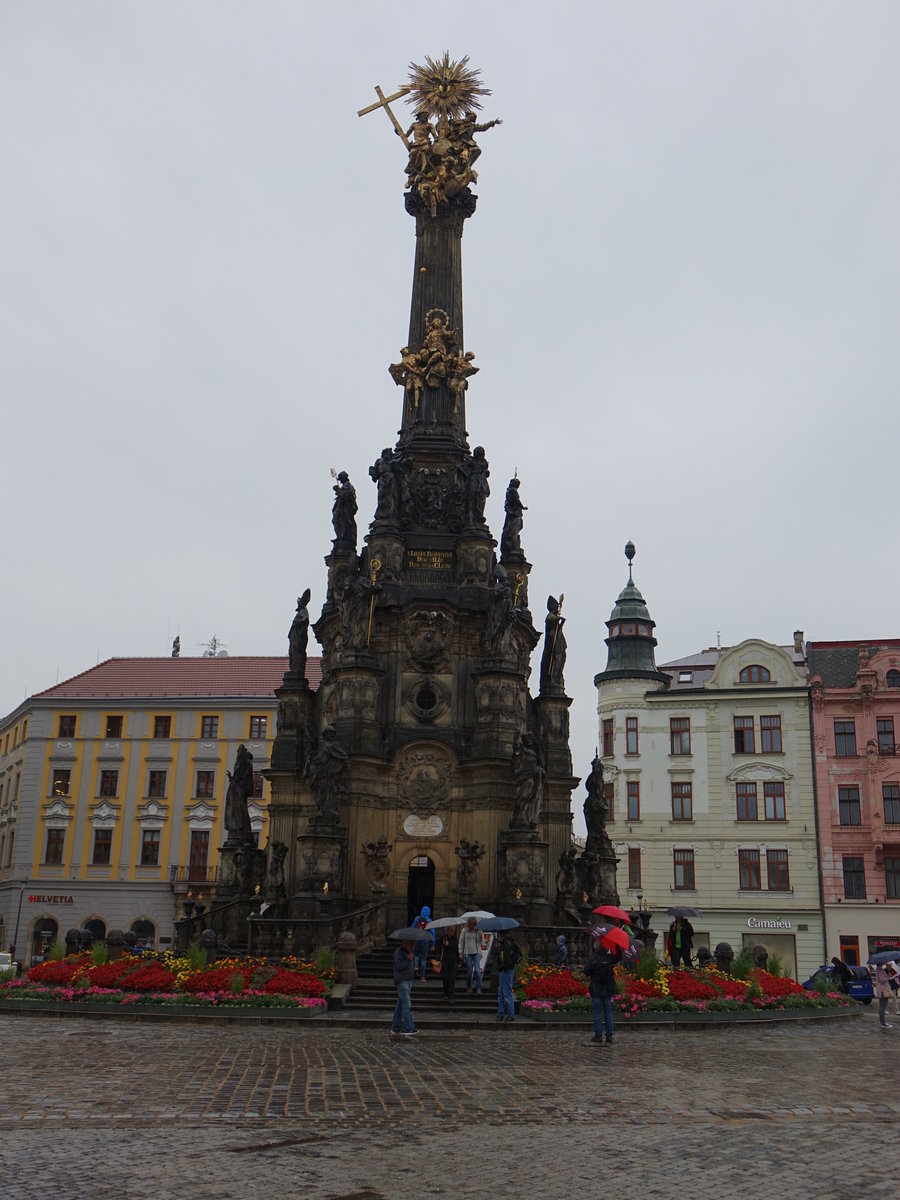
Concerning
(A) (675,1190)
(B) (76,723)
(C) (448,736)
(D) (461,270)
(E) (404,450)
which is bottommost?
(A) (675,1190)

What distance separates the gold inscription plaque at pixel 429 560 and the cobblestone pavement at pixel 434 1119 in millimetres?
17254

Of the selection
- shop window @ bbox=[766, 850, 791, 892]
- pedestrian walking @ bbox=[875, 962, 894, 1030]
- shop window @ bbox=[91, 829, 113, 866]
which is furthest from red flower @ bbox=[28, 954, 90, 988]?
shop window @ bbox=[766, 850, 791, 892]

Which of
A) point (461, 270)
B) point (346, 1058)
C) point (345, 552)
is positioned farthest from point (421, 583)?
point (346, 1058)

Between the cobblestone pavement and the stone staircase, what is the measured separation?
443cm

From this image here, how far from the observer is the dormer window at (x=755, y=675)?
53.3 metres

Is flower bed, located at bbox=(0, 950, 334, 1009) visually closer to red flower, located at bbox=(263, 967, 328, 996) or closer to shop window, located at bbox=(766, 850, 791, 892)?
red flower, located at bbox=(263, 967, 328, 996)

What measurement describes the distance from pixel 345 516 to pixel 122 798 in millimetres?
26733

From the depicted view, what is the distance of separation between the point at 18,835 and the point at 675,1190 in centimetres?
5194

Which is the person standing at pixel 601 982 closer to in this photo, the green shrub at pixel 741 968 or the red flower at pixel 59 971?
the green shrub at pixel 741 968

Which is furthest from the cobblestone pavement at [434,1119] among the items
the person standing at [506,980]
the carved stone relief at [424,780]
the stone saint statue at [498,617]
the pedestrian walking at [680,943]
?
the stone saint statue at [498,617]

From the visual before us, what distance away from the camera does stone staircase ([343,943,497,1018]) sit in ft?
73.9

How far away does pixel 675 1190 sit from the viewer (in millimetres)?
8672

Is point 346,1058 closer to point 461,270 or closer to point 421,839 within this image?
point 421,839

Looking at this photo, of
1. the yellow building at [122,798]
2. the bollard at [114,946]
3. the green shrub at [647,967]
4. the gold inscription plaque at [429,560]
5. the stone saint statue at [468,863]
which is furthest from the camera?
the yellow building at [122,798]
